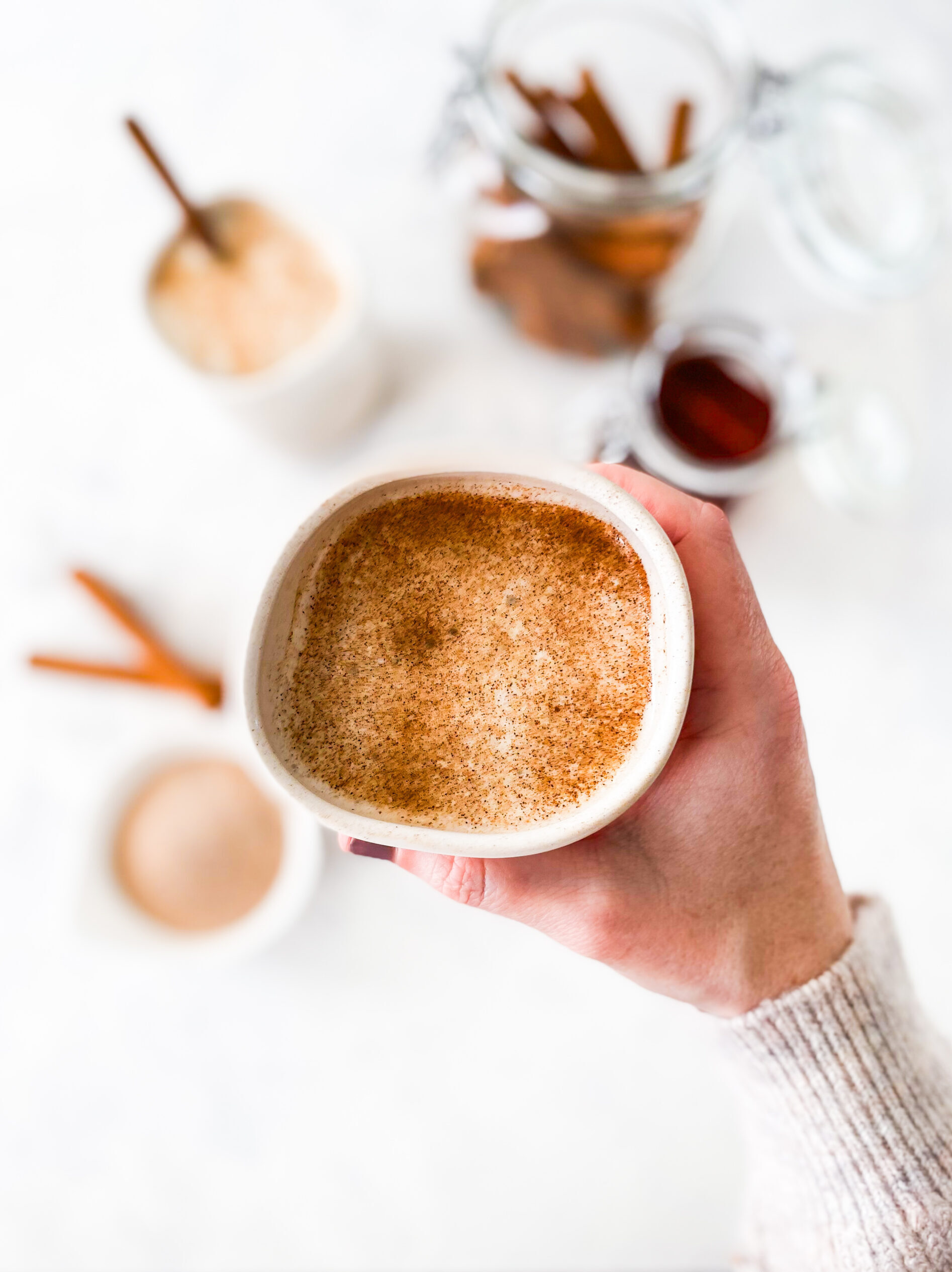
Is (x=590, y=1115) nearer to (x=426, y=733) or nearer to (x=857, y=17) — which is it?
(x=426, y=733)

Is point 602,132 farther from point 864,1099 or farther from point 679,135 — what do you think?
point 864,1099

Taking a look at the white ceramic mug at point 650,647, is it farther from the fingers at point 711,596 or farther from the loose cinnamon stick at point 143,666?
the loose cinnamon stick at point 143,666

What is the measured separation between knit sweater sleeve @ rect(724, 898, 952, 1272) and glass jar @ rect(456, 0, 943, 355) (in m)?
0.59

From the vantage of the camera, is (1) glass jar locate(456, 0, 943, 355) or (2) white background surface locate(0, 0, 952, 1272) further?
(2) white background surface locate(0, 0, 952, 1272)

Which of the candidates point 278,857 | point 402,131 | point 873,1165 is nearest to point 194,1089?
point 278,857

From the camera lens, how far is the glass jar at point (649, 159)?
78cm

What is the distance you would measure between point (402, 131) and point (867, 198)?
50 cm

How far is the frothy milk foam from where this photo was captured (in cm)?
48

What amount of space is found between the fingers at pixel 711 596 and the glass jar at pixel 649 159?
36cm

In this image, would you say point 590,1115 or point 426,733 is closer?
point 426,733

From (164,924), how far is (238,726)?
206mm

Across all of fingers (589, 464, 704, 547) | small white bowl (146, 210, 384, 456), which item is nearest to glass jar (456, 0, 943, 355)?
small white bowl (146, 210, 384, 456)

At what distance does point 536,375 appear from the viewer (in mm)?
987

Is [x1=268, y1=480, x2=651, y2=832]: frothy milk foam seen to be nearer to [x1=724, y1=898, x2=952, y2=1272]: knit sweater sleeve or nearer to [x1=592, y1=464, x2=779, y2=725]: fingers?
[x1=592, y1=464, x2=779, y2=725]: fingers
